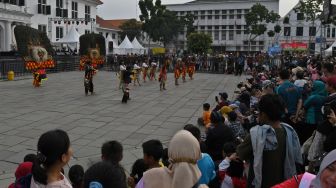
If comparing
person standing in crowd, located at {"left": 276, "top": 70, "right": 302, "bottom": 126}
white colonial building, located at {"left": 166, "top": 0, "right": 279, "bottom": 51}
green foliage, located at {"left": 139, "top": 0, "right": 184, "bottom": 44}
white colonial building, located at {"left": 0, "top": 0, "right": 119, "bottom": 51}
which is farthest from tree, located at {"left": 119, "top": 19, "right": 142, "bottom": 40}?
person standing in crowd, located at {"left": 276, "top": 70, "right": 302, "bottom": 126}

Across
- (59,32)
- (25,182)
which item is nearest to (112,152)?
(25,182)

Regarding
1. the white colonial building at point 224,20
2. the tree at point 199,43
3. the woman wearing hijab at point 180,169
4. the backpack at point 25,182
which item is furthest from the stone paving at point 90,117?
the white colonial building at point 224,20

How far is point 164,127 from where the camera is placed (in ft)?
33.0

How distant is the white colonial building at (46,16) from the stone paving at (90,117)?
15.0m

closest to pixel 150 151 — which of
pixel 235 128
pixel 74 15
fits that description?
pixel 235 128

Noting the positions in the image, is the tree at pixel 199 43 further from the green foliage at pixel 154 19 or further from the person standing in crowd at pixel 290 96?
the person standing in crowd at pixel 290 96

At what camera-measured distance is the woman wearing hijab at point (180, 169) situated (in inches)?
97.5

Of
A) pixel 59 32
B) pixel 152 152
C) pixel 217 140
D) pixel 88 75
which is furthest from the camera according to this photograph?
pixel 59 32

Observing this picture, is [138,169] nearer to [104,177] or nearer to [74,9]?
[104,177]

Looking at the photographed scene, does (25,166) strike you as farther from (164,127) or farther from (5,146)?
(164,127)

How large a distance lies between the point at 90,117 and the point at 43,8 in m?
28.4

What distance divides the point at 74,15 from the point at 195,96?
2957 cm

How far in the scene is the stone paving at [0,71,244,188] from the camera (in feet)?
25.5

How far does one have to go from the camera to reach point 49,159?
278 cm
